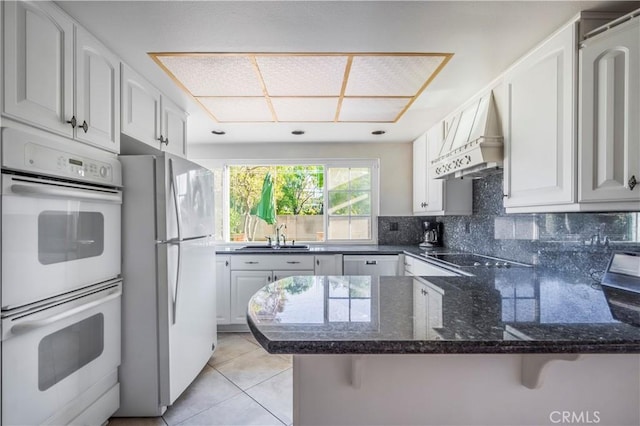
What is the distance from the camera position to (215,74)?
72.5 inches

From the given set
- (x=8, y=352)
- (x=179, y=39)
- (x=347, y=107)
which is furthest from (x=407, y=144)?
(x=8, y=352)

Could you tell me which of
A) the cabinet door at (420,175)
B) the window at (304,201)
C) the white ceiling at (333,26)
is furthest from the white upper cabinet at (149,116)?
the cabinet door at (420,175)

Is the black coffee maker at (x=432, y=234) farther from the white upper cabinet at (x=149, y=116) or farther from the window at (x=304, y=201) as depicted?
the white upper cabinet at (x=149, y=116)

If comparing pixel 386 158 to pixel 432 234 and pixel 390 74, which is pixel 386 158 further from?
pixel 390 74

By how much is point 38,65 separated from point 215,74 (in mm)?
858

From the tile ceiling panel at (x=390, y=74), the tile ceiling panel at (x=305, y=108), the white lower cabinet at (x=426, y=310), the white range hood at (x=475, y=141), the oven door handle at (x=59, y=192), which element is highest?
the tile ceiling panel at (x=390, y=74)

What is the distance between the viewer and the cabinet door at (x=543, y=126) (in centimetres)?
137

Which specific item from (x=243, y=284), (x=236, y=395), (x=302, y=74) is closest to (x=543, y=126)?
(x=302, y=74)

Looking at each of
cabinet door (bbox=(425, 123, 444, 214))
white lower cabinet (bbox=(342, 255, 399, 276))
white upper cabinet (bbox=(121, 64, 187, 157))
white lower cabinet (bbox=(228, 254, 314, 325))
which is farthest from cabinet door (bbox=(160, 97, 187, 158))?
cabinet door (bbox=(425, 123, 444, 214))

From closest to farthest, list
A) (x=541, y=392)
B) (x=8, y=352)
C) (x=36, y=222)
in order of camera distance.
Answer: (x=541, y=392) < (x=8, y=352) < (x=36, y=222)

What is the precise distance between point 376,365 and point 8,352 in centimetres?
138

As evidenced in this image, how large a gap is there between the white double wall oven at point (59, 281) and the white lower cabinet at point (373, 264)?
2103 mm

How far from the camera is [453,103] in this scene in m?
2.35

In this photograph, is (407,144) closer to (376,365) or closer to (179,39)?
(179,39)
